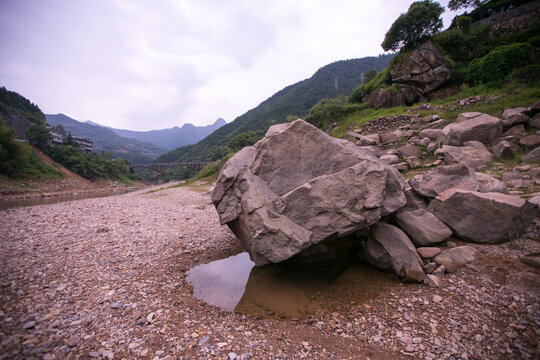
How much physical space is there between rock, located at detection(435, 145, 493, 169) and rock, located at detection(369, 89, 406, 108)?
50.0 feet

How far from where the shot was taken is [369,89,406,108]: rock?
75.1 ft

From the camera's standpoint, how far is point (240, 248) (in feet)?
24.6

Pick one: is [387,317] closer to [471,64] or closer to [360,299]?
[360,299]

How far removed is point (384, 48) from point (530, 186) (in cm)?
2516

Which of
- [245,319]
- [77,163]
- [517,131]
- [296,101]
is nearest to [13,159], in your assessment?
[77,163]

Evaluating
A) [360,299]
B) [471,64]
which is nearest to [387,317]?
[360,299]

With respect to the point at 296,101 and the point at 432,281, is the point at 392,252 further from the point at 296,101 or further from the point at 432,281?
the point at 296,101

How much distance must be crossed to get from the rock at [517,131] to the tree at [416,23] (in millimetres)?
18246

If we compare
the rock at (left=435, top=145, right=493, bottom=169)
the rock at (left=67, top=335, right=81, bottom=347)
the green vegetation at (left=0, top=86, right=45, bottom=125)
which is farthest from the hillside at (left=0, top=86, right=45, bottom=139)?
the rock at (left=435, top=145, right=493, bottom=169)

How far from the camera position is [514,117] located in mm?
10789

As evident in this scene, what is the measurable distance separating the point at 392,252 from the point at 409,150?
9.72m

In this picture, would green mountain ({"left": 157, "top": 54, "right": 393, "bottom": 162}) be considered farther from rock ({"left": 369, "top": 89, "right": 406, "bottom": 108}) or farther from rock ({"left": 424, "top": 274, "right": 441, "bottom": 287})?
rock ({"left": 424, "top": 274, "right": 441, "bottom": 287})

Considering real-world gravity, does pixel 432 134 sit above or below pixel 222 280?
above

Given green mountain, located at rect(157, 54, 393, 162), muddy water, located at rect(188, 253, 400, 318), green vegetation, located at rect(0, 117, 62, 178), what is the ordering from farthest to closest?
1. green mountain, located at rect(157, 54, 393, 162)
2. green vegetation, located at rect(0, 117, 62, 178)
3. muddy water, located at rect(188, 253, 400, 318)
